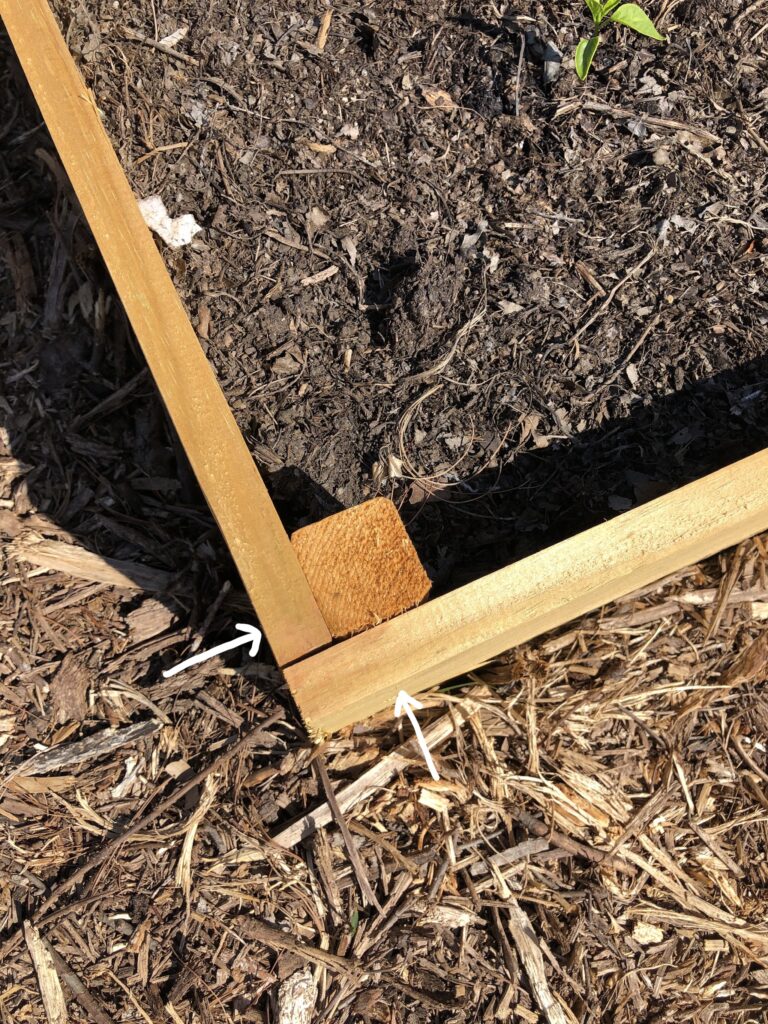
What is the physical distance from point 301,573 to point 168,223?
89 centimetres

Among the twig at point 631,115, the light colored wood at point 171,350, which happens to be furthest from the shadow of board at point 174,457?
the twig at point 631,115

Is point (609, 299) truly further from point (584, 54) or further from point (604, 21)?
point (604, 21)

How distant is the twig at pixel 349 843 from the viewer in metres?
1.42

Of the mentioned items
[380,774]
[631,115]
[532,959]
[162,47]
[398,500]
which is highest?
[162,47]

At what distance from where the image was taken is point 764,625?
5.17 ft

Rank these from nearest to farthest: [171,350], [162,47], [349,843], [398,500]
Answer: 1. [171,350]
2. [349,843]
3. [398,500]
4. [162,47]

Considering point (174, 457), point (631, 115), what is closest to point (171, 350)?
point (174, 457)

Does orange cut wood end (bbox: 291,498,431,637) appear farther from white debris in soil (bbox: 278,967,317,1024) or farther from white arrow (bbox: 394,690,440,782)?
white debris in soil (bbox: 278,967,317,1024)

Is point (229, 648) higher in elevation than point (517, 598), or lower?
higher

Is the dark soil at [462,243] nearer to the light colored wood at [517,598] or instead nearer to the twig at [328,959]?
the light colored wood at [517,598]

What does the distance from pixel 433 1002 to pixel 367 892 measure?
21 cm

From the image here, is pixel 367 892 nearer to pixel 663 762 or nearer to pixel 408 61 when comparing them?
pixel 663 762

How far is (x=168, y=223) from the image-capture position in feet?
5.49

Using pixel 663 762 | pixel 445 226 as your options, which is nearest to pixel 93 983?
pixel 663 762
